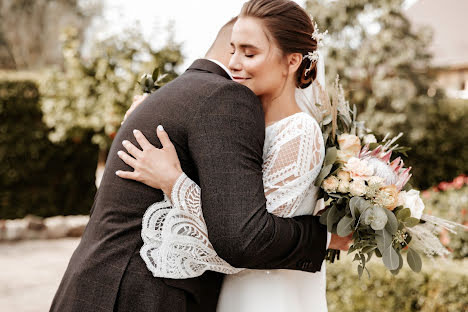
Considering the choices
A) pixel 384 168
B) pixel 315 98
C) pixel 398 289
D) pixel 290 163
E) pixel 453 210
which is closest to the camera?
pixel 290 163

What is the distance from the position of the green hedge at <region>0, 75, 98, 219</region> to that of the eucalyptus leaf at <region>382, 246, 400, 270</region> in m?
9.09

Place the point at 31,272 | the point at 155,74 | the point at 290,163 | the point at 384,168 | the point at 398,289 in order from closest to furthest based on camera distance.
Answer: the point at 290,163 → the point at 384,168 → the point at 155,74 → the point at 398,289 → the point at 31,272

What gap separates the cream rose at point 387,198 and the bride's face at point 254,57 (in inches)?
25.5

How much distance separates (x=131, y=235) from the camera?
5.95ft

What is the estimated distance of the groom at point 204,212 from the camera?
164 cm

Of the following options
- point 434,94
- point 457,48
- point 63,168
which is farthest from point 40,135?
point 457,48

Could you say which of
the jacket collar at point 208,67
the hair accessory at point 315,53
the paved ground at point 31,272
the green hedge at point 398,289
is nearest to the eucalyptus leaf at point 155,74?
the jacket collar at point 208,67

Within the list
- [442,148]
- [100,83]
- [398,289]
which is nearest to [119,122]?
[100,83]

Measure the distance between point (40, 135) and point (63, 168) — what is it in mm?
950

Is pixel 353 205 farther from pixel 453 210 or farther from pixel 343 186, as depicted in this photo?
pixel 453 210

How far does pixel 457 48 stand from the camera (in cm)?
2319

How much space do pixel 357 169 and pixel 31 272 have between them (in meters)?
6.81

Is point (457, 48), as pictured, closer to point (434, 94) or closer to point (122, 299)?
point (434, 94)

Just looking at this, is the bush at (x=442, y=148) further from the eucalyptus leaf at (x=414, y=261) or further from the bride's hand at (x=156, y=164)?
the bride's hand at (x=156, y=164)
